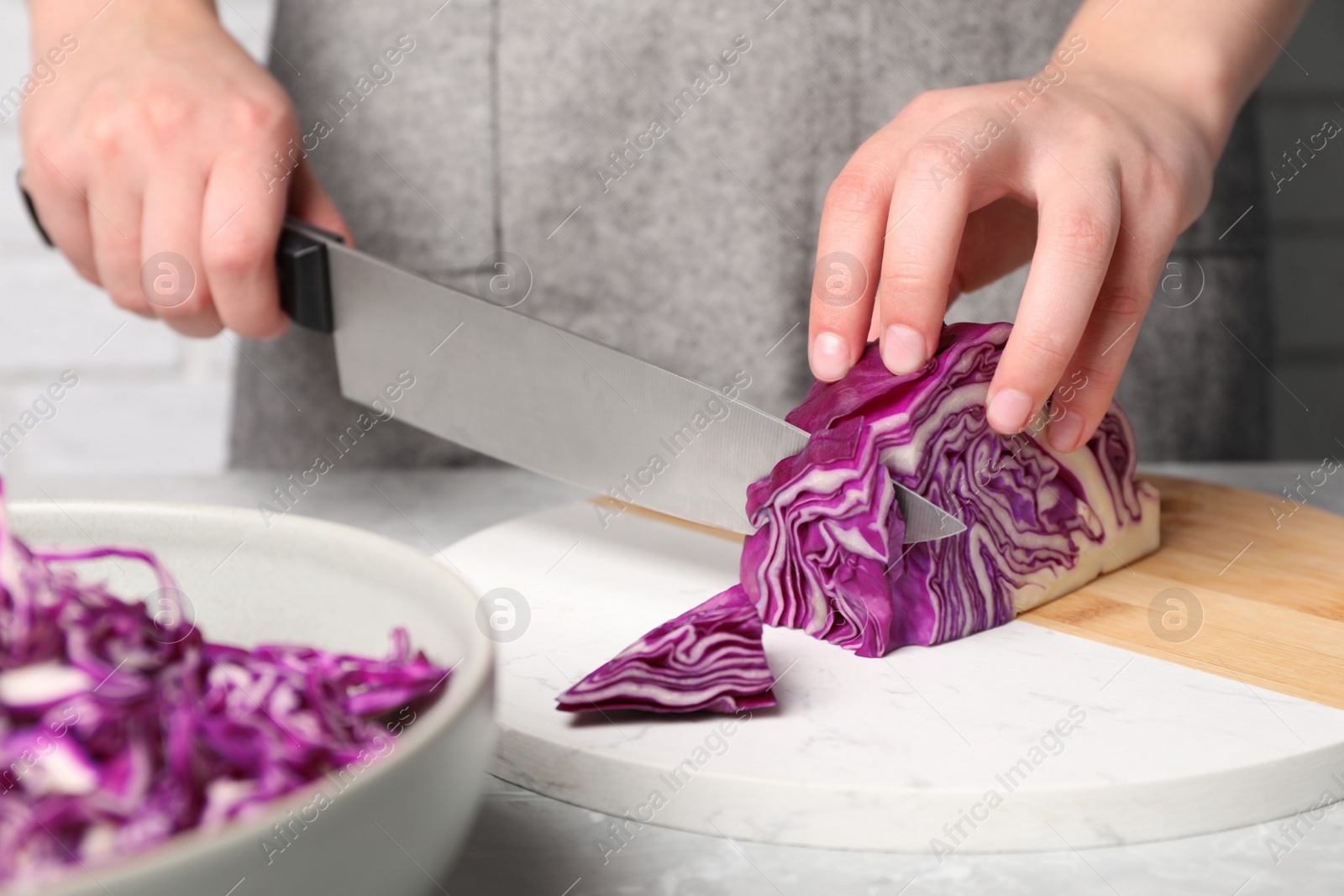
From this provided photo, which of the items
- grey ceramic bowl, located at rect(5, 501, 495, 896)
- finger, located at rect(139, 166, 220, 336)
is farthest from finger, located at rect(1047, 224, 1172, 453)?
finger, located at rect(139, 166, 220, 336)

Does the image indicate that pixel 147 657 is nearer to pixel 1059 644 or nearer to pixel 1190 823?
pixel 1190 823

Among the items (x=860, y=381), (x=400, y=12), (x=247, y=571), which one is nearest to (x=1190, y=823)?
(x=860, y=381)

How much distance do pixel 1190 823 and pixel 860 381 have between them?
24.8 inches

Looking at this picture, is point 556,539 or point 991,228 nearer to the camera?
point 556,539

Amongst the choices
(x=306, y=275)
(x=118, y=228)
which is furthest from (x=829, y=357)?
(x=118, y=228)

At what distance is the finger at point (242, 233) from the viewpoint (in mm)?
1696

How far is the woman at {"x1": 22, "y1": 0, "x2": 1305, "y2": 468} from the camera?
5.23 feet

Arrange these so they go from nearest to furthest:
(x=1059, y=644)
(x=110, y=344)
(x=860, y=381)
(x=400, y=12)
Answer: (x=1059, y=644), (x=860, y=381), (x=400, y=12), (x=110, y=344)

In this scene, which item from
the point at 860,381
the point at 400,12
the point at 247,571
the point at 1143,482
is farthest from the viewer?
the point at 400,12

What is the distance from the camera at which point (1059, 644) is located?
1.34 metres

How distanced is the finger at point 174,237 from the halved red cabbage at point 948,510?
93 cm

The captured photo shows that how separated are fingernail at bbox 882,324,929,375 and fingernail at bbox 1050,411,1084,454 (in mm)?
236

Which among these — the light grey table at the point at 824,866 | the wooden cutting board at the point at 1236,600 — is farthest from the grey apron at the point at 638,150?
the light grey table at the point at 824,866

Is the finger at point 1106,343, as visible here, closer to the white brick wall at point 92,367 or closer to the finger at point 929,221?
the finger at point 929,221
